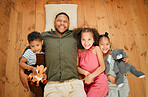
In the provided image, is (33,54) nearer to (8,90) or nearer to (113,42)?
(8,90)

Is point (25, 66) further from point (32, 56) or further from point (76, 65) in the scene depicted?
point (76, 65)

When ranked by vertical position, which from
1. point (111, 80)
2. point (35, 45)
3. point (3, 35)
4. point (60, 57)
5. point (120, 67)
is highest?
point (3, 35)

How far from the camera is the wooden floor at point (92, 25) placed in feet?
5.20

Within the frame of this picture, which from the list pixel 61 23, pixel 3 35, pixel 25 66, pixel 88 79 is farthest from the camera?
pixel 3 35

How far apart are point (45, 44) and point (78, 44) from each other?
0.38 metres

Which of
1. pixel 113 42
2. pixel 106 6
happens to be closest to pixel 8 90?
pixel 113 42

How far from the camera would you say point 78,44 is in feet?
4.76

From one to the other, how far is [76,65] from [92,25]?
741mm

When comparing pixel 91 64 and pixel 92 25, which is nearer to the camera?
pixel 91 64

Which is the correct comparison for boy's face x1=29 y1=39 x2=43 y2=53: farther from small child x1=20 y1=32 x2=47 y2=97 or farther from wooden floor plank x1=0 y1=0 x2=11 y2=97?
wooden floor plank x1=0 y1=0 x2=11 y2=97

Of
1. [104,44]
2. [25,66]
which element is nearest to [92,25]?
[104,44]

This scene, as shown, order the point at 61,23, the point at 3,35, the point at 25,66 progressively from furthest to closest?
the point at 3,35 → the point at 61,23 → the point at 25,66

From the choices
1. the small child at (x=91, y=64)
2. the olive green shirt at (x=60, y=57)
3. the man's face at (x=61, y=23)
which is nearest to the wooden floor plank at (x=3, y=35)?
the olive green shirt at (x=60, y=57)

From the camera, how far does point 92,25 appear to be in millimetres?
1832
